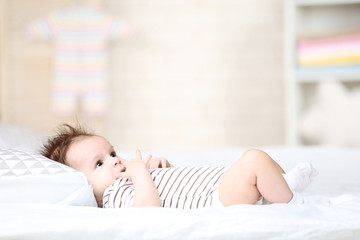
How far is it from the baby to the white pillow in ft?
0.33

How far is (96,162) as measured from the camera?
1.30m

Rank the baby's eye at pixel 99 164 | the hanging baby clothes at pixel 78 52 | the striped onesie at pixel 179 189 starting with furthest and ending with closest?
the hanging baby clothes at pixel 78 52
the baby's eye at pixel 99 164
the striped onesie at pixel 179 189

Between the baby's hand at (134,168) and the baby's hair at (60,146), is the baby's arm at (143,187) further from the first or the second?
the baby's hair at (60,146)

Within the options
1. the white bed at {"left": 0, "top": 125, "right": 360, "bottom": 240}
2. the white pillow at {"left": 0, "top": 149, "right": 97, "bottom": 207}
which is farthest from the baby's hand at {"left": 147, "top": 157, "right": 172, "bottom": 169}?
the white bed at {"left": 0, "top": 125, "right": 360, "bottom": 240}

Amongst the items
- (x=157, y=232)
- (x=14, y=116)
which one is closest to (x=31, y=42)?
(x=14, y=116)

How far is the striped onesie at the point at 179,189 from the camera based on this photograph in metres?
1.18

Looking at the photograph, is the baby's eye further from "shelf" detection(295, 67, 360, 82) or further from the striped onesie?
"shelf" detection(295, 67, 360, 82)

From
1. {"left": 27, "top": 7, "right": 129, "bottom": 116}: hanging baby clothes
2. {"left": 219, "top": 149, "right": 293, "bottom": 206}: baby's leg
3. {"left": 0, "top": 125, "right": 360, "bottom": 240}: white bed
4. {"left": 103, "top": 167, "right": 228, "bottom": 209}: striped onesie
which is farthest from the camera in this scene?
{"left": 27, "top": 7, "right": 129, "bottom": 116}: hanging baby clothes

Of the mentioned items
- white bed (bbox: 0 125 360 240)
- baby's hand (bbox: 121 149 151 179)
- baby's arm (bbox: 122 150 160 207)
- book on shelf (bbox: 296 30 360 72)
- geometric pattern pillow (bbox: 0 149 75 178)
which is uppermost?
book on shelf (bbox: 296 30 360 72)

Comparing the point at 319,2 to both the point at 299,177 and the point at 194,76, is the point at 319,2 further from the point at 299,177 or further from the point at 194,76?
the point at 299,177

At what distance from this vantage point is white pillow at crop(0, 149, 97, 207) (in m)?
1.10

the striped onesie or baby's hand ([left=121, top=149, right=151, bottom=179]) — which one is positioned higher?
baby's hand ([left=121, top=149, right=151, bottom=179])

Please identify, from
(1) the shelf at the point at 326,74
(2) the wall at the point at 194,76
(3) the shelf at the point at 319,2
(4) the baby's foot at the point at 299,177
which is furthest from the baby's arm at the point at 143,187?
(2) the wall at the point at 194,76

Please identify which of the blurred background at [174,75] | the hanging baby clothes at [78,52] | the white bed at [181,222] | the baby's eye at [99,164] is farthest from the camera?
the blurred background at [174,75]
